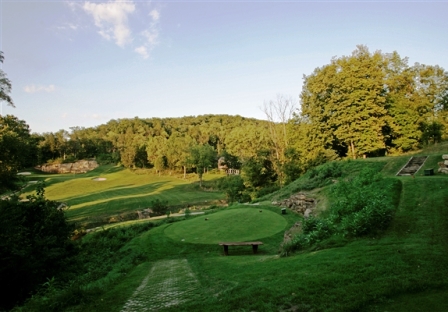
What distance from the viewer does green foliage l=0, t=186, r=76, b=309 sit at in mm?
9555

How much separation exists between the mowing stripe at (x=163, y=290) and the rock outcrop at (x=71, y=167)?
94451 mm

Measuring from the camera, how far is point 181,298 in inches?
266

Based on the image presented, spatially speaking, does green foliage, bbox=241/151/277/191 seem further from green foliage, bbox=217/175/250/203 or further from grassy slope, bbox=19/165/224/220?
grassy slope, bbox=19/165/224/220

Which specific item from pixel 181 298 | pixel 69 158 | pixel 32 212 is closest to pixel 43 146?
pixel 69 158

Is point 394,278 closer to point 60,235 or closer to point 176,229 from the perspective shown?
point 176,229

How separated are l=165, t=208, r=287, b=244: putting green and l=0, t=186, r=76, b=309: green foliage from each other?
6.19m

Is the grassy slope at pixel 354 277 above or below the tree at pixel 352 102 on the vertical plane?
below

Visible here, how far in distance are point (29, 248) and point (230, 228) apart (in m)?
10.3

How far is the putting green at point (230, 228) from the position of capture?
615 inches

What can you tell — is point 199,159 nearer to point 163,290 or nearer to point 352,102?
point 352,102

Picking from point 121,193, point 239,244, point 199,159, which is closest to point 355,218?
point 239,244

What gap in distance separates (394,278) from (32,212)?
59.5ft

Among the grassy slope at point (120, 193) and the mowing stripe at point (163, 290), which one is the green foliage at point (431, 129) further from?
the mowing stripe at point (163, 290)

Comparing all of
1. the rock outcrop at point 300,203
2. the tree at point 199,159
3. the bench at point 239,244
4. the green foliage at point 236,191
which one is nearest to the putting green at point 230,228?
the bench at point 239,244
